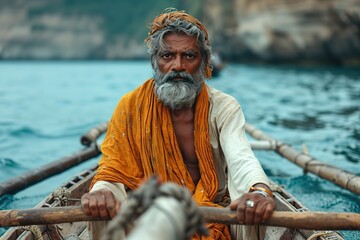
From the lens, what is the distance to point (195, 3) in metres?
67.4

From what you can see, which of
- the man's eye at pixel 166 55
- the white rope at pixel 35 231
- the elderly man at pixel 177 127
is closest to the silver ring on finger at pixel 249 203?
the elderly man at pixel 177 127

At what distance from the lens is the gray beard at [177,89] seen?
284cm

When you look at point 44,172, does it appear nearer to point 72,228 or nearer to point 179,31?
point 72,228

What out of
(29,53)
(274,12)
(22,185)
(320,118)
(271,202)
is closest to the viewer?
(271,202)

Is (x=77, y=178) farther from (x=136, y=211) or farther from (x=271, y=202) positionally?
(x=136, y=211)

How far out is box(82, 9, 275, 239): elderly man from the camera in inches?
111

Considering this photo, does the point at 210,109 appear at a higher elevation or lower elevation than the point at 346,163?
higher

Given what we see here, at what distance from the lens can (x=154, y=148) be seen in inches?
112

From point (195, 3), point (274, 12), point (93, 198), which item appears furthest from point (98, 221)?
point (195, 3)

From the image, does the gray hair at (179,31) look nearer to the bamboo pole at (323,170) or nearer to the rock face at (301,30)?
the bamboo pole at (323,170)

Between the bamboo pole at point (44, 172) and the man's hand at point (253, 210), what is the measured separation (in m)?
2.79

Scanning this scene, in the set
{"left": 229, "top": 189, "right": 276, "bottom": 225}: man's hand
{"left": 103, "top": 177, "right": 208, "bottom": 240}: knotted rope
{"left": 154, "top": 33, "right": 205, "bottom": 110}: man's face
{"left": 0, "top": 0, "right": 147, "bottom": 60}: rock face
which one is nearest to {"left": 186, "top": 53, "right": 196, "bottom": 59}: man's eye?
{"left": 154, "top": 33, "right": 205, "bottom": 110}: man's face

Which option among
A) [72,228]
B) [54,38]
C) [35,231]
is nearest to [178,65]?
[35,231]

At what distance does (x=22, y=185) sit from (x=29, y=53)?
79.0 meters
